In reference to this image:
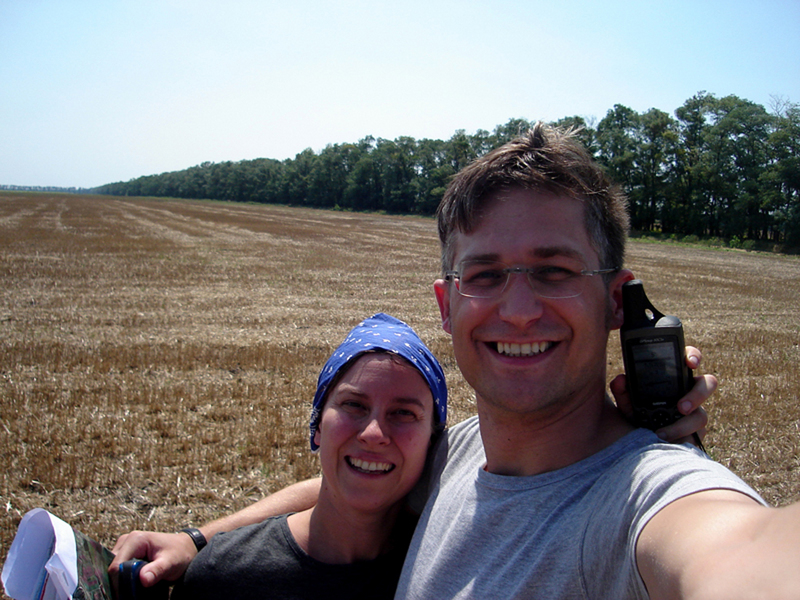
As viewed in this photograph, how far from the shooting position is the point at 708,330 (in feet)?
36.9

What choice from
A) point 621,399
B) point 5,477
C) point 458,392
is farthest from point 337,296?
point 621,399

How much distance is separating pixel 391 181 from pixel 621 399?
99.4m

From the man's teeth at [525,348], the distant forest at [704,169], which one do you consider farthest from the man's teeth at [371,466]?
the distant forest at [704,169]

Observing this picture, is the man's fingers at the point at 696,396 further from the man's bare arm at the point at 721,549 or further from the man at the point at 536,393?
the man's bare arm at the point at 721,549

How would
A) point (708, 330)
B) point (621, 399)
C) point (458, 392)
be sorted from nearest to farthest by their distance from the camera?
point (621, 399) < point (458, 392) < point (708, 330)

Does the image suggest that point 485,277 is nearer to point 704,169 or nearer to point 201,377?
point 201,377

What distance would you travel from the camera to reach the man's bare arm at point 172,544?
1.92m

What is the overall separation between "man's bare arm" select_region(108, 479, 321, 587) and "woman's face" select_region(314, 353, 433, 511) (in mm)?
459

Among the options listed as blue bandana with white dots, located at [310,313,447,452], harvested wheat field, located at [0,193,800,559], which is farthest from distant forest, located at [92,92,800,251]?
blue bandana with white dots, located at [310,313,447,452]

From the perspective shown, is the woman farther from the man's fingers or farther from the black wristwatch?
the man's fingers

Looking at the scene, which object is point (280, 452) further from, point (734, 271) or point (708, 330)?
point (734, 271)

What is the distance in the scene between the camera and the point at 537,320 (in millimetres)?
1578

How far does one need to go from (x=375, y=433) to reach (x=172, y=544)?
929 mm

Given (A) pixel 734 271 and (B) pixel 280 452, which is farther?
(A) pixel 734 271
